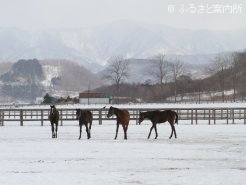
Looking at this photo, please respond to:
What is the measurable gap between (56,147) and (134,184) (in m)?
7.76

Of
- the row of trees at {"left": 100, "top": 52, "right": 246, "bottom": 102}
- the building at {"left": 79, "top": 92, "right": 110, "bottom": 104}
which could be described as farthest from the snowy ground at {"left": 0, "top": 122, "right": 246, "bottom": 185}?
the building at {"left": 79, "top": 92, "right": 110, "bottom": 104}

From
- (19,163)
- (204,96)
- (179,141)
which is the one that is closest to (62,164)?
(19,163)

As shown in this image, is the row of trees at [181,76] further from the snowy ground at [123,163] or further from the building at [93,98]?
the snowy ground at [123,163]

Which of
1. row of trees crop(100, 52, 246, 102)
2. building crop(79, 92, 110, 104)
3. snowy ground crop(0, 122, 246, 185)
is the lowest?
snowy ground crop(0, 122, 246, 185)

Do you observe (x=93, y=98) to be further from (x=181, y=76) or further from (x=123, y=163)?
(x=123, y=163)

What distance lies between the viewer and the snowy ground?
10477 millimetres

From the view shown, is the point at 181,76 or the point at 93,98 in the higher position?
the point at 181,76

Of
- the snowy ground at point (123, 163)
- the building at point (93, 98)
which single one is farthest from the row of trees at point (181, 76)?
the snowy ground at point (123, 163)

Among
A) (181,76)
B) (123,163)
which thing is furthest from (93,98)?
(123,163)

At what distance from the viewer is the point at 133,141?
1958 centimetres

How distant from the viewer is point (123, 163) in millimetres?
12977

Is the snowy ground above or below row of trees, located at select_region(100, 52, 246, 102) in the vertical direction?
below

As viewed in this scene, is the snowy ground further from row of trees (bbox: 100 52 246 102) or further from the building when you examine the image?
the building

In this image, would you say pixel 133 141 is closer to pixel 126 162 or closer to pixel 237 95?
pixel 126 162
